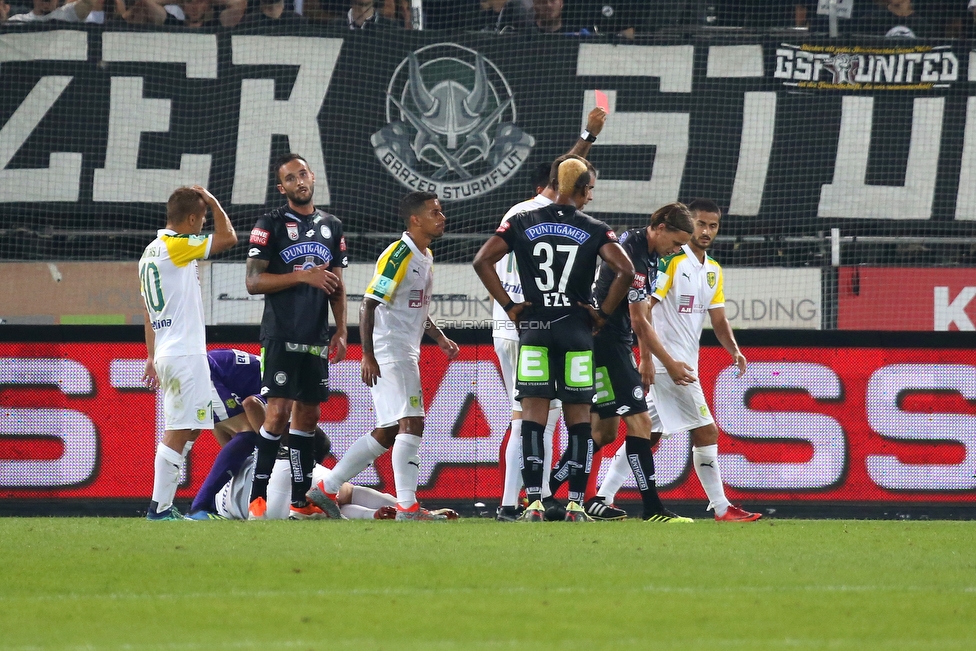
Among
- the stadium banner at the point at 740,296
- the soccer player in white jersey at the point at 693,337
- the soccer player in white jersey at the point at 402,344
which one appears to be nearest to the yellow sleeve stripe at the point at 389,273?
the soccer player in white jersey at the point at 402,344

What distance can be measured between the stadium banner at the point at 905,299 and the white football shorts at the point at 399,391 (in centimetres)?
618

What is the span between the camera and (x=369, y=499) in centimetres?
868

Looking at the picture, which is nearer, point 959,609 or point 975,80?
point 959,609

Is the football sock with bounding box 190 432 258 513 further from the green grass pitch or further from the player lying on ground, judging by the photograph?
the green grass pitch

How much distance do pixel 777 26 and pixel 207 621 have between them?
1171cm

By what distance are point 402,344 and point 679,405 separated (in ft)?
5.76

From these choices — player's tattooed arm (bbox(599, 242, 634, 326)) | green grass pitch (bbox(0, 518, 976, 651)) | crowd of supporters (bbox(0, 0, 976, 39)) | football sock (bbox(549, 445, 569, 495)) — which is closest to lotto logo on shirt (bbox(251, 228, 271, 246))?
green grass pitch (bbox(0, 518, 976, 651))

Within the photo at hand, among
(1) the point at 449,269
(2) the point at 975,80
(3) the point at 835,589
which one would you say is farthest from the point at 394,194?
(3) the point at 835,589

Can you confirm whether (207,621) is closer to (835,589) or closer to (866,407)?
(835,589)

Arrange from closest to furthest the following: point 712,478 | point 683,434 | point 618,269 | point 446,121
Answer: point 618,269 → point 712,478 → point 683,434 → point 446,121

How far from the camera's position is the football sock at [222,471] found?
8.52m

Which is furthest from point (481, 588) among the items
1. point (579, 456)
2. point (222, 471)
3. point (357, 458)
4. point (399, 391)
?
point (222, 471)

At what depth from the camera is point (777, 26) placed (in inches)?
572

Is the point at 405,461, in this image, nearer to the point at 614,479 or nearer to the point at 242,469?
the point at 242,469
